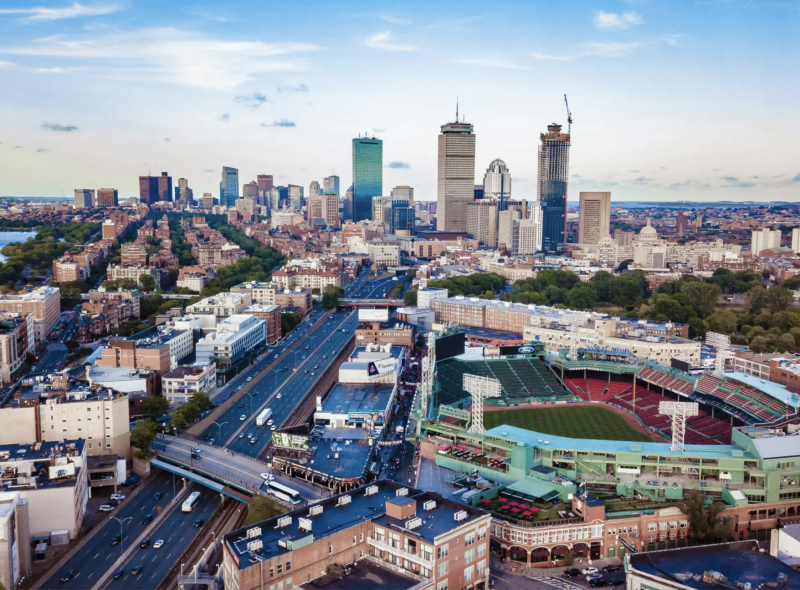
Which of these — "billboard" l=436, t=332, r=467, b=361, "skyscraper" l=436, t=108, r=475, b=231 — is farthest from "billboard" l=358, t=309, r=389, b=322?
"skyscraper" l=436, t=108, r=475, b=231

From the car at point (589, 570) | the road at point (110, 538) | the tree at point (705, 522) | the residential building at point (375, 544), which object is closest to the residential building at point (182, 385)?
the road at point (110, 538)

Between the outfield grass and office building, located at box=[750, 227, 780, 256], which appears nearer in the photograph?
the outfield grass

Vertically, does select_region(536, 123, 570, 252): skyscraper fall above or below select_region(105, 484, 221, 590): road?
above

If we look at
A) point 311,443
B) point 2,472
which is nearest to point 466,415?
point 311,443

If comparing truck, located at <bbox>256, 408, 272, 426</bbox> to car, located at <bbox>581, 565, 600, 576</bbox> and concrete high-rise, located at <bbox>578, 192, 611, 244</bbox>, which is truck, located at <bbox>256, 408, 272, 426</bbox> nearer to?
car, located at <bbox>581, 565, 600, 576</bbox>

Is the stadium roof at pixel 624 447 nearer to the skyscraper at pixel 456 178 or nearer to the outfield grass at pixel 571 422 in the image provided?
the outfield grass at pixel 571 422

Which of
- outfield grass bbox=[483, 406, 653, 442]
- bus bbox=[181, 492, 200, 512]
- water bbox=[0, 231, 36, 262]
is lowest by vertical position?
bus bbox=[181, 492, 200, 512]
